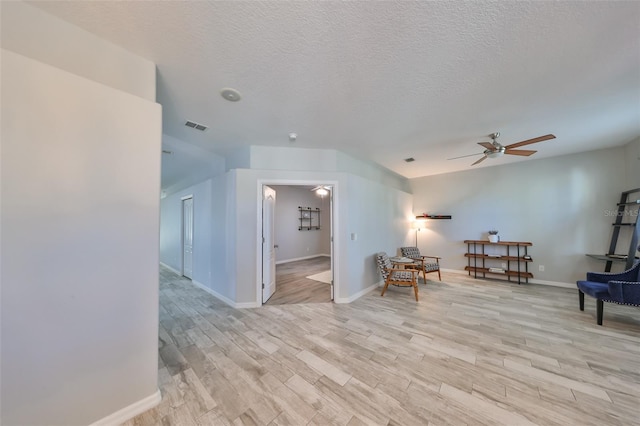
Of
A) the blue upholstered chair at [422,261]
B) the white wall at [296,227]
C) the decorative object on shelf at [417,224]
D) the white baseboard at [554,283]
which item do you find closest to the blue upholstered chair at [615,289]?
the white baseboard at [554,283]

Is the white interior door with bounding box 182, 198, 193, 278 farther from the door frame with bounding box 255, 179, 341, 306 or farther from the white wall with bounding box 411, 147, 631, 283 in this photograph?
the white wall with bounding box 411, 147, 631, 283

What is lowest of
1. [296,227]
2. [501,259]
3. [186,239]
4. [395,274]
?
[395,274]

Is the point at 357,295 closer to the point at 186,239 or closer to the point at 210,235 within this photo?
the point at 210,235

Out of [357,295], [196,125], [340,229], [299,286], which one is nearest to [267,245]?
[340,229]

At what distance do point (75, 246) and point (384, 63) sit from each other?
8.51 ft

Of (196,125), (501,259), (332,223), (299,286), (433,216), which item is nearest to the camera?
(196,125)

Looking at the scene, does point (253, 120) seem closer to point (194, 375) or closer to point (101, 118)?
point (101, 118)

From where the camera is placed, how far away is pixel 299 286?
471 cm

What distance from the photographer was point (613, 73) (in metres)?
1.96

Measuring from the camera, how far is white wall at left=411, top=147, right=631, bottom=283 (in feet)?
13.9

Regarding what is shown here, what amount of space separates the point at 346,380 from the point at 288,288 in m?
2.82

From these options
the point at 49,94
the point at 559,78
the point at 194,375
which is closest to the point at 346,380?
the point at 194,375

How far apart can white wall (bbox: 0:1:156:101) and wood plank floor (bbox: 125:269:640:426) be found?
2.46 meters

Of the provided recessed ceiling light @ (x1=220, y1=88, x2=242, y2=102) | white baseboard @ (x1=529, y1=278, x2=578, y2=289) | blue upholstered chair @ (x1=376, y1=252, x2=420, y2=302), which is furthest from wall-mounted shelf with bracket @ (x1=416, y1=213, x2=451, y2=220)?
recessed ceiling light @ (x1=220, y1=88, x2=242, y2=102)
